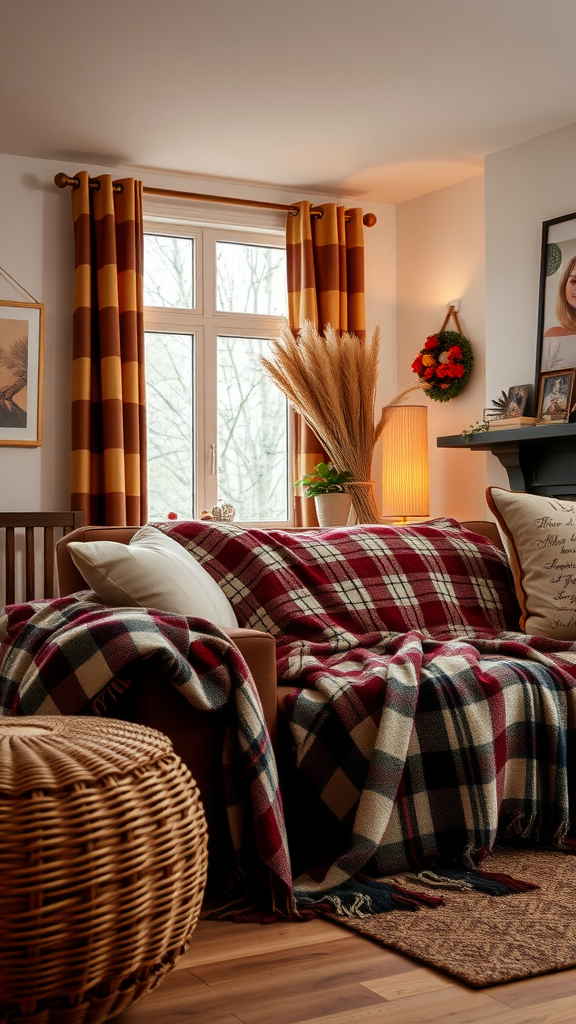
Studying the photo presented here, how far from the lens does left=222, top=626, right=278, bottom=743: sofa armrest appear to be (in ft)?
6.84

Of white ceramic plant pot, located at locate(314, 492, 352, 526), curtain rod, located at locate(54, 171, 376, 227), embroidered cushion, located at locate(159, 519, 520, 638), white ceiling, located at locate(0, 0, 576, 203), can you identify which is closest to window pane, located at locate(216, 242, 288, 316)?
curtain rod, located at locate(54, 171, 376, 227)

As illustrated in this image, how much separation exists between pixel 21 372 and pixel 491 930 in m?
3.80

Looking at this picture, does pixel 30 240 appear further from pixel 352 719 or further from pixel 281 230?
pixel 352 719

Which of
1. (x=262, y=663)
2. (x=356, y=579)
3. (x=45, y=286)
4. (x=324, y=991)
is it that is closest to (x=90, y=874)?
(x=324, y=991)

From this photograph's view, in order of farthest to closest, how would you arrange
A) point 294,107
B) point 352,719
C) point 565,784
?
1. point 294,107
2. point 565,784
3. point 352,719

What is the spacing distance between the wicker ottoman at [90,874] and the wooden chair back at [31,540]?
307 cm

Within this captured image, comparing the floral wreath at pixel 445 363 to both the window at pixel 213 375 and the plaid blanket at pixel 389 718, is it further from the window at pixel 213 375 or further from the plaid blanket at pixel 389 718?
the plaid blanket at pixel 389 718

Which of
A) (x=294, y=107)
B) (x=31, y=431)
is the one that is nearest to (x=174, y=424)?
(x=31, y=431)

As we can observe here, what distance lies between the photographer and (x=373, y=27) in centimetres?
371

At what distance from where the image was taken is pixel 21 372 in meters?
4.89

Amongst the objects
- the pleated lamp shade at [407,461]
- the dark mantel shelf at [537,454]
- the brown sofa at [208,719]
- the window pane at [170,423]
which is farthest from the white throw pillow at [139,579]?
the window pane at [170,423]

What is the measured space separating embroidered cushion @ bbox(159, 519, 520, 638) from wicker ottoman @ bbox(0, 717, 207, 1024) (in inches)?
44.7

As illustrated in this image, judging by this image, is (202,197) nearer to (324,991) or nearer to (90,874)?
(324,991)

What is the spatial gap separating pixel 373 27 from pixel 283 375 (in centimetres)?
156
